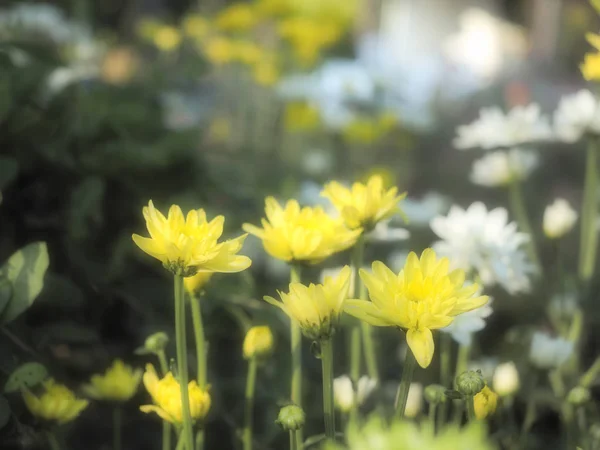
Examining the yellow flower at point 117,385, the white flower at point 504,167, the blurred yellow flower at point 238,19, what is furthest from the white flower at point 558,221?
the blurred yellow flower at point 238,19

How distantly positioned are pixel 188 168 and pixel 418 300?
81cm

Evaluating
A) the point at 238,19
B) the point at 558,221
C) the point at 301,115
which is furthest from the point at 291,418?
the point at 238,19

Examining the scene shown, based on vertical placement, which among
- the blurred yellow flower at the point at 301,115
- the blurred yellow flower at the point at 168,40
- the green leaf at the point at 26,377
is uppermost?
the blurred yellow flower at the point at 168,40

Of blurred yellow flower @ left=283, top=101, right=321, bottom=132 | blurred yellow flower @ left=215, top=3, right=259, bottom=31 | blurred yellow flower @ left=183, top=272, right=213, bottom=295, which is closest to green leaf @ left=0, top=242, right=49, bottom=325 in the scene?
blurred yellow flower @ left=183, top=272, right=213, bottom=295

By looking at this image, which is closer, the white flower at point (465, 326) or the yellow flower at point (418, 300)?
the yellow flower at point (418, 300)

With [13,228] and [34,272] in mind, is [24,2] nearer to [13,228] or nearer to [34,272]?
A: [13,228]

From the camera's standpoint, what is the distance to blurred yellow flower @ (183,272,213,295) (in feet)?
2.19

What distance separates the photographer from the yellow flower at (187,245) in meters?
0.58

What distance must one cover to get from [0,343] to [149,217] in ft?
1.08

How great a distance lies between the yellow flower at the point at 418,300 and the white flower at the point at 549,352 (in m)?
0.33

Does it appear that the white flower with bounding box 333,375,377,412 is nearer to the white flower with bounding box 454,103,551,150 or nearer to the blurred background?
the blurred background

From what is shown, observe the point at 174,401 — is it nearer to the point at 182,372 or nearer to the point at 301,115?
the point at 182,372

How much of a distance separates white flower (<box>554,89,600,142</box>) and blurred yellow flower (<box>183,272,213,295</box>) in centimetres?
55

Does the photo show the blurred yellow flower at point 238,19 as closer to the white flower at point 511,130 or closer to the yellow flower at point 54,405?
the white flower at point 511,130
